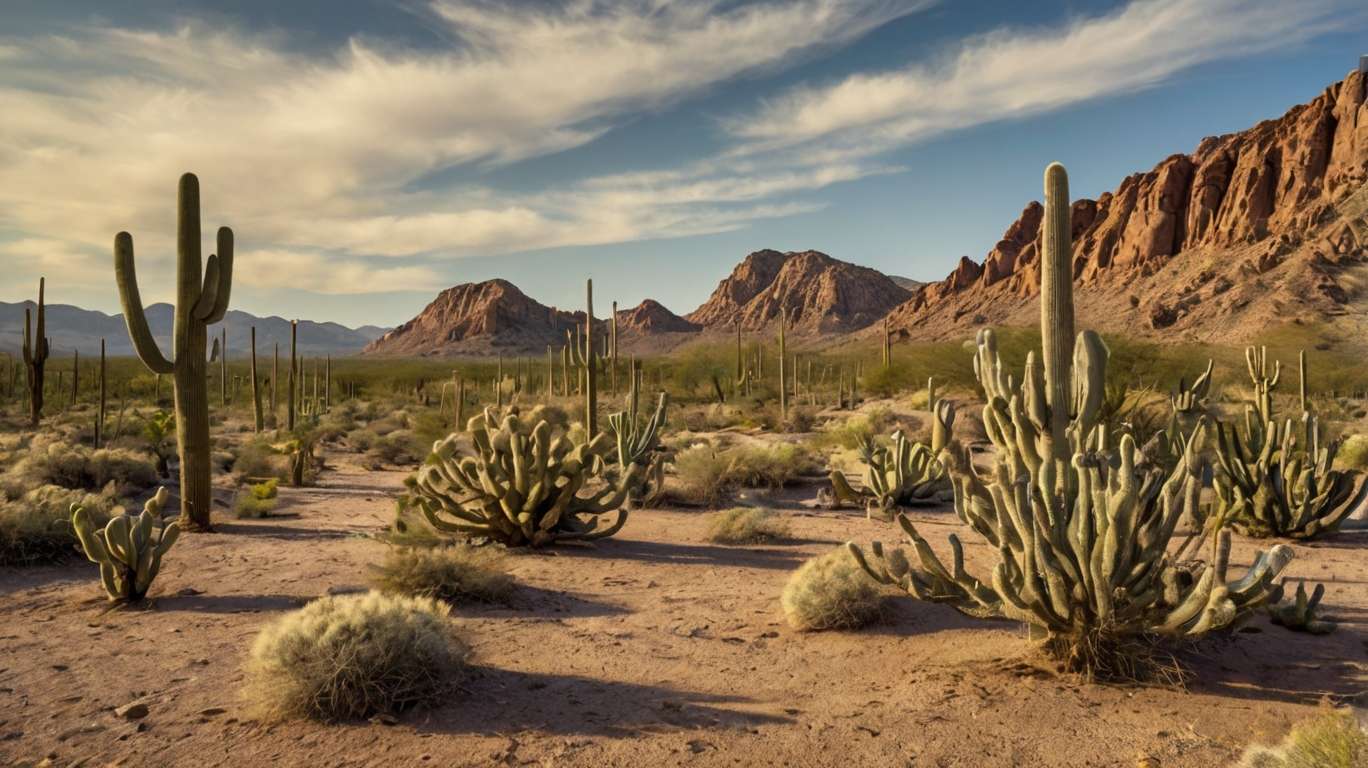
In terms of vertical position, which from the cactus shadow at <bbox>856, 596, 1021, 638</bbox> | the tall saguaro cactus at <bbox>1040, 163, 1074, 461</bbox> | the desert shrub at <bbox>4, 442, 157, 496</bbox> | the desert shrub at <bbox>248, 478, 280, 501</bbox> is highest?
the tall saguaro cactus at <bbox>1040, 163, 1074, 461</bbox>

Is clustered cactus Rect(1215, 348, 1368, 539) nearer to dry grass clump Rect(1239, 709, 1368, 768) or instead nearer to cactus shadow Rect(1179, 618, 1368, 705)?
cactus shadow Rect(1179, 618, 1368, 705)

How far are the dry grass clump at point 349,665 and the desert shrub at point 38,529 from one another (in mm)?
5340

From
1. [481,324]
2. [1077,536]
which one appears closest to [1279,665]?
[1077,536]

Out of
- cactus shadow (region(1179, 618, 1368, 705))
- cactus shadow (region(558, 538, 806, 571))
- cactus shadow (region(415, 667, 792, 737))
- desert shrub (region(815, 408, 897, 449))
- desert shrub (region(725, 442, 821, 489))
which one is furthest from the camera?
desert shrub (region(815, 408, 897, 449))

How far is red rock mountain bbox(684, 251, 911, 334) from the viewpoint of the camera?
143 meters

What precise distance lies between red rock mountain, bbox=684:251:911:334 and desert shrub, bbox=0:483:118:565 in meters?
127

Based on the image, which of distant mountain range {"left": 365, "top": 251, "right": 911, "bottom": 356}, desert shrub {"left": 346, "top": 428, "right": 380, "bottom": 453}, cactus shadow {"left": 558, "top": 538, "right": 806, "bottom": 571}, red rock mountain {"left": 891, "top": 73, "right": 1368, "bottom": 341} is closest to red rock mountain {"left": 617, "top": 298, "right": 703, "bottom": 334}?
distant mountain range {"left": 365, "top": 251, "right": 911, "bottom": 356}

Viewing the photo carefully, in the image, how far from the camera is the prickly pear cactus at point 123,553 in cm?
702

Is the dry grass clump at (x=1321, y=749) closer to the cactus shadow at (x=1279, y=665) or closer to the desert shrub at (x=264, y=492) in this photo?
the cactus shadow at (x=1279, y=665)

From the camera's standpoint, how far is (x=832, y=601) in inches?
255

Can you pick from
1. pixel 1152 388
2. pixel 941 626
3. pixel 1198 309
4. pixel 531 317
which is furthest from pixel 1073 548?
pixel 531 317

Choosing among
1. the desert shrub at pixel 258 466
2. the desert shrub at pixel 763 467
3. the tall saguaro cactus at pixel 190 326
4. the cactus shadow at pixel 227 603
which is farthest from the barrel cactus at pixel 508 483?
the desert shrub at pixel 258 466

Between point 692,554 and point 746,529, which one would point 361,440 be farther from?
point 692,554

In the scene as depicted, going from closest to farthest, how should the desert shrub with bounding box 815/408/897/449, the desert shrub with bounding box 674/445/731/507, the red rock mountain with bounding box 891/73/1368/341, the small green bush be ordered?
1. the small green bush
2. the desert shrub with bounding box 674/445/731/507
3. the desert shrub with bounding box 815/408/897/449
4. the red rock mountain with bounding box 891/73/1368/341
